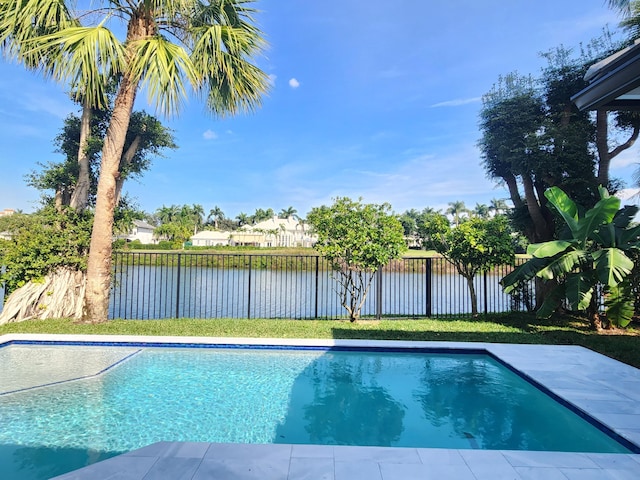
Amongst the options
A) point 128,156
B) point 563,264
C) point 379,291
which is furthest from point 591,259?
point 128,156

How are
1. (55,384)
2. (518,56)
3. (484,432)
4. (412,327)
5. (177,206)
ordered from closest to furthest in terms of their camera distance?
1. (484,432)
2. (55,384)
3. (412,327)
4. (518,56)
5. (177,206)

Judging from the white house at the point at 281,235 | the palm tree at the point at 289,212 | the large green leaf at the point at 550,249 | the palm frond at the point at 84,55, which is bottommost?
the large green leaf at the point at 550,249

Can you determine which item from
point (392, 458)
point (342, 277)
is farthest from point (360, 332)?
point (392, 458)

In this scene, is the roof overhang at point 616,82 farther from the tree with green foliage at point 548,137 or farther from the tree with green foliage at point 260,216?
the tree with green foliage at point 260,216

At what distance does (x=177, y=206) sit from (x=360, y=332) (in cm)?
7097

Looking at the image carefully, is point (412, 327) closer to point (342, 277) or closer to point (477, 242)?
point (342, 277)

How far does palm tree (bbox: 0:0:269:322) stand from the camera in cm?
535

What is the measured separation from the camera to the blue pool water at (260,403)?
Answer: 3.11 m

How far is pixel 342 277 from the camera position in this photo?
8.02 m

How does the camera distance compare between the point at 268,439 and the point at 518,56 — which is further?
the point at 518,56

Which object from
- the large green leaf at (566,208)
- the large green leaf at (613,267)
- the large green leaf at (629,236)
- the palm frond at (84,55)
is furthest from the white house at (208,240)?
the large green leaf at (613,267)

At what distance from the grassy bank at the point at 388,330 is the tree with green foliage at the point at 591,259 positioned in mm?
472

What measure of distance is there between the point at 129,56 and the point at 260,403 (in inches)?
234

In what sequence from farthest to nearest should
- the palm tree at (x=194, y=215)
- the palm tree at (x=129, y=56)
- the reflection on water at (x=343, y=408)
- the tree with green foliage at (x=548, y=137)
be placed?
the palm tree at (x=194, y=215) → the tree with green foliage at (x=548, y=137) → the palm tree at (x=129, y=56) → the reflection on water at (x=343, y=408)
